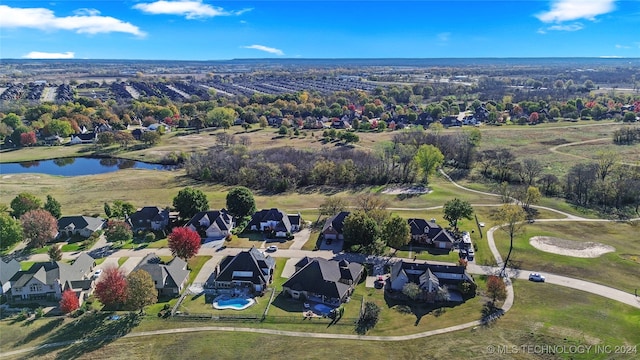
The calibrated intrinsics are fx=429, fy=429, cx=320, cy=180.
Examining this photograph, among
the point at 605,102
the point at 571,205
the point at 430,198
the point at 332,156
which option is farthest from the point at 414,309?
the point at 605,102

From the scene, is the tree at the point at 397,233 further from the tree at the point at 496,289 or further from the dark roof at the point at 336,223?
the tree at the point at 496,289

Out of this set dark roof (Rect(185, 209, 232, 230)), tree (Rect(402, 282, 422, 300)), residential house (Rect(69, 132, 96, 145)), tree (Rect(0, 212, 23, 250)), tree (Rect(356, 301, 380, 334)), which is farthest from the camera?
residential house (Rect(69, 132, 96, 145))

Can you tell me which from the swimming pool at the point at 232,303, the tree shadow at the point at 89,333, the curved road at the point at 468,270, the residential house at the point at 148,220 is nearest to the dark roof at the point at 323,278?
the swimming pool at the point at 232,303

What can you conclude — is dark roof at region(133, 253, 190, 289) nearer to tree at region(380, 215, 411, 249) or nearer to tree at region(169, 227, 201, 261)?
tree at region(169, 227, 201, 261)

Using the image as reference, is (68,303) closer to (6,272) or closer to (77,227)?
(6,272)

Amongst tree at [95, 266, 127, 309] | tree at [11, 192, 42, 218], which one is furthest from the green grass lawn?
tree at [11, 192, 42, 218]

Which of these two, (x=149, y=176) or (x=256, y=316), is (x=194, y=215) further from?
(x=149, y=176)
